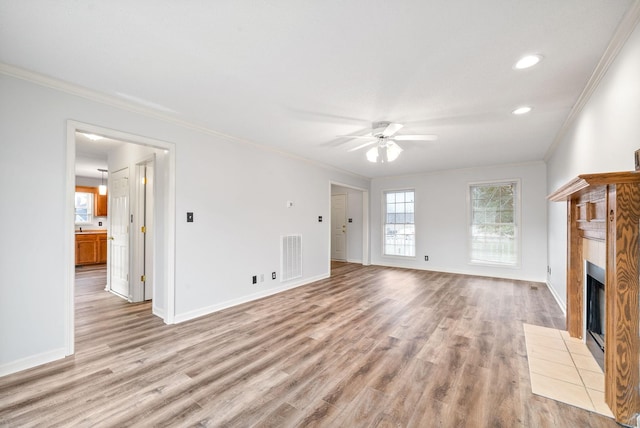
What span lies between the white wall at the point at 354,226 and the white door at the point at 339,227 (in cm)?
14

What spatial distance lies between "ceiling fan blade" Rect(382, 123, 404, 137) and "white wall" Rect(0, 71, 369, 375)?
81.3 inches

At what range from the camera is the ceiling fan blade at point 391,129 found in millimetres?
3173

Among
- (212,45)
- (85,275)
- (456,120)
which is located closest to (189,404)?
(212,45)

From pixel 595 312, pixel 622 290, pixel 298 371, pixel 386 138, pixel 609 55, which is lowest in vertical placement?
pixel 298 371

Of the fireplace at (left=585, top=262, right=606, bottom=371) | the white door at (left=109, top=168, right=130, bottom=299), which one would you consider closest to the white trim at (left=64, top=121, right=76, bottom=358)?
the white door at (left=109, top=168, right=130, bottom=299)

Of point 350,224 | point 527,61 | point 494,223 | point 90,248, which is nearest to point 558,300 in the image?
point 494,223

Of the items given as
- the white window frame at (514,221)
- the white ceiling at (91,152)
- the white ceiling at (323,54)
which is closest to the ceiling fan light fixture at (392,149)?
the white ceiling at (323,54)

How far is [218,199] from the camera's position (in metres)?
3.86

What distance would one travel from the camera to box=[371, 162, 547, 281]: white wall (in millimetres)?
5578

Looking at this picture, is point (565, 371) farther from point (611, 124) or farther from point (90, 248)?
point (90, 248)

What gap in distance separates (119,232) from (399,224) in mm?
6052

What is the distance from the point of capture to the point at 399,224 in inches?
289

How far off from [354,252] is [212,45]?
675 cm

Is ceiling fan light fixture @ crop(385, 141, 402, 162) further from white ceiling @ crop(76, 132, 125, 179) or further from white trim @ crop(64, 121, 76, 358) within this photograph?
white ceiling @ crop(76, 132, 125, 179)
